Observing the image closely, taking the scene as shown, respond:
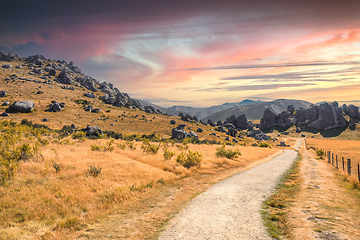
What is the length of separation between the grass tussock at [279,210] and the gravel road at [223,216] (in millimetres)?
360

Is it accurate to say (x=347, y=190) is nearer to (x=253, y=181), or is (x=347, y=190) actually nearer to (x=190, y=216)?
(x=253, y=181)

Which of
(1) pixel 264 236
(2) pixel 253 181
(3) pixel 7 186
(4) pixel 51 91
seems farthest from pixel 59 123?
(1) pixel 264 236

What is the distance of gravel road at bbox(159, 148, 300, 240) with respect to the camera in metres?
7.24

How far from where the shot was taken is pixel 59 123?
3019 inches

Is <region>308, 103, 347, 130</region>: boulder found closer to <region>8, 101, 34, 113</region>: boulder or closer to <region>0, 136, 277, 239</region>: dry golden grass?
<region>0, 136, 277, 239</region>: dry golden grass

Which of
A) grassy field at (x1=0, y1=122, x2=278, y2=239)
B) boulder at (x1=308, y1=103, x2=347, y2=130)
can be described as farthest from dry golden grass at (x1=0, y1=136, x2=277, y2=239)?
boulder at (x1=308, y1=103, x2=347, y2=130)

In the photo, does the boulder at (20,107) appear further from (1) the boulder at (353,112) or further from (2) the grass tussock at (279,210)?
(1) the boulder at (353,112)

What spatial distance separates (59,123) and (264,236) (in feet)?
290

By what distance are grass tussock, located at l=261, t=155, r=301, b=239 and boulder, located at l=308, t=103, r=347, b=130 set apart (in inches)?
8179

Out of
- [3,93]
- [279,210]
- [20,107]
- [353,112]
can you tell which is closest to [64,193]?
[279,210]

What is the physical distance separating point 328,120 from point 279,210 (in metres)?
217

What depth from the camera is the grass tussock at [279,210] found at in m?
7.55

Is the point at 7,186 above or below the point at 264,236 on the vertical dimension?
above

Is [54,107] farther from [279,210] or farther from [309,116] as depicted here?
[309,116]
